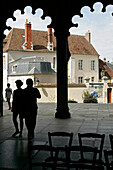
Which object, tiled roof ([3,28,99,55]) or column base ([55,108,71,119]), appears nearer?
column base ([55,108,71,119])

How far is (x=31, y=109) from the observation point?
18.5ft

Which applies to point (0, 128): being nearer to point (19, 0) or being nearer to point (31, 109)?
point (31, 109)

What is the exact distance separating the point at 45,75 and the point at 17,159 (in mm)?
26434

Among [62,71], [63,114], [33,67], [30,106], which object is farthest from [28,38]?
[30,106]

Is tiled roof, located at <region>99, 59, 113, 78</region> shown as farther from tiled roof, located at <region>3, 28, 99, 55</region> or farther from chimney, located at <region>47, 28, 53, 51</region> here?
chimney, located at <region>47, 28, 53, 51</region>

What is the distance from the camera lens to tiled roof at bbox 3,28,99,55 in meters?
38.2

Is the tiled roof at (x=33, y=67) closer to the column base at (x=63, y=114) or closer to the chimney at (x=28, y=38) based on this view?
the chimney at (x=28, y=38)

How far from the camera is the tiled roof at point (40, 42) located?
125 ft

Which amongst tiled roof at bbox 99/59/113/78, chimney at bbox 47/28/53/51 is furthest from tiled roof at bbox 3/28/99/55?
tiled roof at bbox 99/59/113/78

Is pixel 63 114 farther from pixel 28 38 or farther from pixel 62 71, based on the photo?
pixel 28 38

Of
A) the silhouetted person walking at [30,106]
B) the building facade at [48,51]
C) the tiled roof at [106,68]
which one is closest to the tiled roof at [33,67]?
the building facade at [48,51]

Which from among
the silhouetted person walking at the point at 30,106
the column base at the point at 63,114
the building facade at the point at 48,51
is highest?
the building facade at the point at 48,51

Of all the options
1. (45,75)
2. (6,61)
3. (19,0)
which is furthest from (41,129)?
(6,61)

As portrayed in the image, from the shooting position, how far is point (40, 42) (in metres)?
40.6
